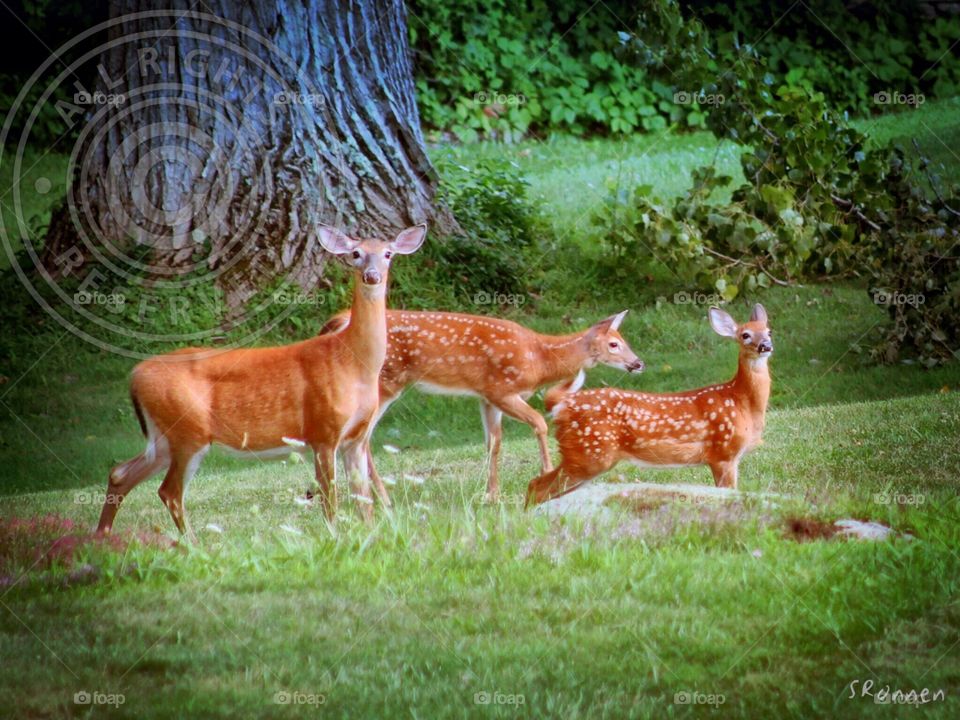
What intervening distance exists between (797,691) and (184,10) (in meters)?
4.60

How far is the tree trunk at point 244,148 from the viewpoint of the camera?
26.2 feet

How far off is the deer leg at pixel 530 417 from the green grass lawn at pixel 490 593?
16cm

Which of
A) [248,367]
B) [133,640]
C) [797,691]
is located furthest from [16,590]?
[797,691]

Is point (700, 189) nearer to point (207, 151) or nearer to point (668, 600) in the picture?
point (207, 151)

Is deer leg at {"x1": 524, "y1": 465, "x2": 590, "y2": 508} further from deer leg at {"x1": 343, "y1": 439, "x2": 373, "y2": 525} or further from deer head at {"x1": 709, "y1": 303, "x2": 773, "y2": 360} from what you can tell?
deer head at {"x1": 709, "y1": 303, "x2": 773, "y2": 360}

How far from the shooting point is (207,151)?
318 inches

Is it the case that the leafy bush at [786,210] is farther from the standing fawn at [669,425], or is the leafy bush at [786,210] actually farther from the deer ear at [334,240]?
the deer ear at [334,240]
